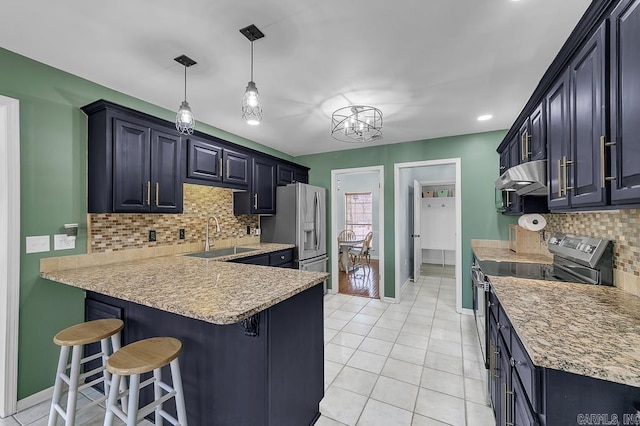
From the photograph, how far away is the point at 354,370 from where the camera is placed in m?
2.34

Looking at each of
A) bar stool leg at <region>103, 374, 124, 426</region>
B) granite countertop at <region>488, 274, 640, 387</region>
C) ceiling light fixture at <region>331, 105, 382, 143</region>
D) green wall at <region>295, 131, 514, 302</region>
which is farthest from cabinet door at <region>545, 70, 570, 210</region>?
bar stool leg at <region>103, 374, 124, 426</region>

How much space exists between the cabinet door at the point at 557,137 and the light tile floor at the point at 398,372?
149cm

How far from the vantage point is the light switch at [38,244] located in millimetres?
1912

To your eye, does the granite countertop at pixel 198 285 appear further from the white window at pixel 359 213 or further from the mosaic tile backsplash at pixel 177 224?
the white window at pixel 359 213

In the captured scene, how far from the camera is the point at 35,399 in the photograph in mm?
1926

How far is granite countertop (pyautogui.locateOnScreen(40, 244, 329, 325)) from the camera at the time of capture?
3.86 feet

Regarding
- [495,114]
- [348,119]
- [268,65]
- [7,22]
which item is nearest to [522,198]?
[495,114]

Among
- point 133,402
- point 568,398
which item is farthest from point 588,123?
point 133,402

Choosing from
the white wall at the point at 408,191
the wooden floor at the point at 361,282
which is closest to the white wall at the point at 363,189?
the wooden floor at the point at 361,282

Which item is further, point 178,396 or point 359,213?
point 359,213

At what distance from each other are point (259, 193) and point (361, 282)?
9.24 feet

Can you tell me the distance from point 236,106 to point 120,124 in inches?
40.8

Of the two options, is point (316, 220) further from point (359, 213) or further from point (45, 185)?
point (359, 213)

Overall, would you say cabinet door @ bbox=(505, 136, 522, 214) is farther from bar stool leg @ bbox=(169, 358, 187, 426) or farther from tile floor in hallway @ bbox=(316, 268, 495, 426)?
bar stool leg @ bbox=(169, 358, 187, 426)
